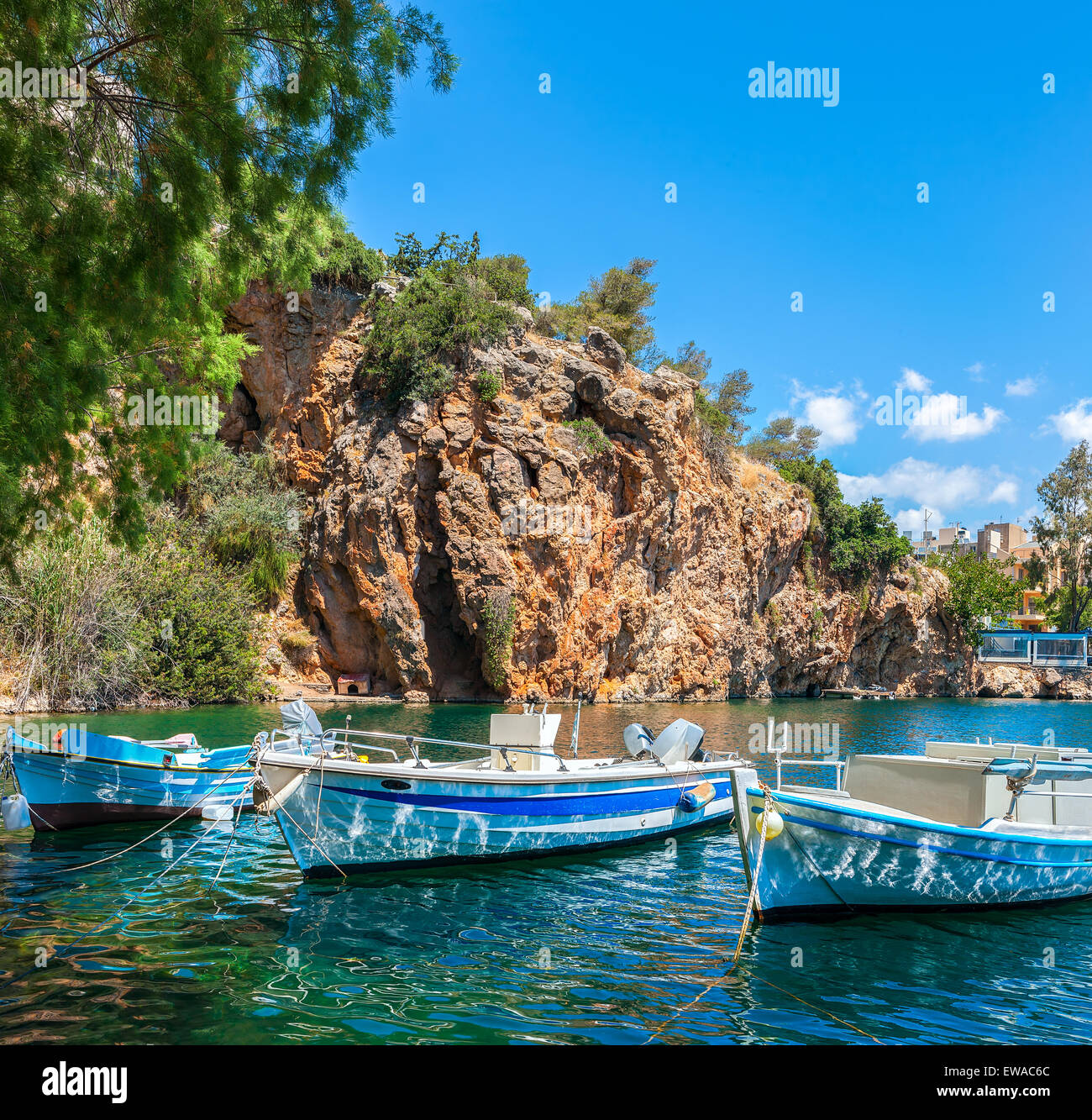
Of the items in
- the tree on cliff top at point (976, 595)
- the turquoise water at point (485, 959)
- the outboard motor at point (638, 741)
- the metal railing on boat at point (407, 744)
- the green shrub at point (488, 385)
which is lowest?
the turquoise water at point (485, 959)

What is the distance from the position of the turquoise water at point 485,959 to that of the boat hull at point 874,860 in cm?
27

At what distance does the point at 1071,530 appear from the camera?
6394cm

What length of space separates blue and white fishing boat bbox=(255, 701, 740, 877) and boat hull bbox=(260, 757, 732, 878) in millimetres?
13

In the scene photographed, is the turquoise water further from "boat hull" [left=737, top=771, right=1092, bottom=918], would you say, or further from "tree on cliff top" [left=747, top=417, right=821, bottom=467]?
"tree on cliff top" [left=747, top=417, right=821, bottom=467]

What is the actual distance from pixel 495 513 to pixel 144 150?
29.2m

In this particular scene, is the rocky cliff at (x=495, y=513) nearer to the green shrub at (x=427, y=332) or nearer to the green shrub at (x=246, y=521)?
the green shrub at (x=427, y=332)

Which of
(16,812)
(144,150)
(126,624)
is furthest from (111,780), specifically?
(126,624)

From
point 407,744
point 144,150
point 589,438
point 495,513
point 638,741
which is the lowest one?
point 638,741

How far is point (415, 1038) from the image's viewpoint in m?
5.95

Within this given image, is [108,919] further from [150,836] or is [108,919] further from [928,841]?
[928,841]

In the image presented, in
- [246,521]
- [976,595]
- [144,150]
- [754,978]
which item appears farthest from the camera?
[976,595]

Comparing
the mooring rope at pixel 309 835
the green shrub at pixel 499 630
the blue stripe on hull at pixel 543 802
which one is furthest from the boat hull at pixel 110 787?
the green shrub at pixel 499 630

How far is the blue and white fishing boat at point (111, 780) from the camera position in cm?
1197
